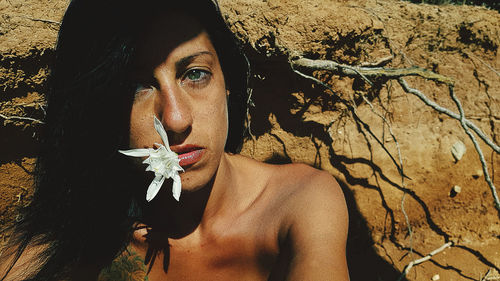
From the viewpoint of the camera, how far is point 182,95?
1.43 m

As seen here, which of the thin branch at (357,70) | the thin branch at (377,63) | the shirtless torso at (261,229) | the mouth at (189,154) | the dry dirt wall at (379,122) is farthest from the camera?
the thin branch at (377,63)

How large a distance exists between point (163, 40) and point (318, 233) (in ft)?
3.51

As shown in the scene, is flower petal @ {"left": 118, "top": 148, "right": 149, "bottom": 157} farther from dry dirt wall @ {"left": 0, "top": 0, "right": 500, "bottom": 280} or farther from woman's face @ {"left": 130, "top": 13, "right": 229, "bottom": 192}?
dry dirt wall @ {"left": 0, "top": 0, "right": 500, "bottom": 280}

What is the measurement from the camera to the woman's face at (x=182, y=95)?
136 centimetres

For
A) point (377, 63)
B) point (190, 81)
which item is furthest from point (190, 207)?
point (377, 63)

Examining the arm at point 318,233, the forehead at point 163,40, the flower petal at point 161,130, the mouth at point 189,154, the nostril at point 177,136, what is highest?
the forehead at point 163,40

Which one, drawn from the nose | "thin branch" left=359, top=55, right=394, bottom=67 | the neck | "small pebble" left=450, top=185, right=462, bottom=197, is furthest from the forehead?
"small pebble" left=450, top=185, right=462, bottom=197

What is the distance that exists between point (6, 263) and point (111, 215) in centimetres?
59

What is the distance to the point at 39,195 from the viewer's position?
185cm

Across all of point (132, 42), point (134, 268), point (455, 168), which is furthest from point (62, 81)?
point (455, 168)

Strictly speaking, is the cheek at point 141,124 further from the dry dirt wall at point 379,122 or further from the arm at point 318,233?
the dry dirt wall at point 379,122

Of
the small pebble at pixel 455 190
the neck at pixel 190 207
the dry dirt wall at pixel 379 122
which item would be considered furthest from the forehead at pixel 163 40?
the small pebble at pixel 455 190

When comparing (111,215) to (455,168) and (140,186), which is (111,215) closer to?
(140,186)

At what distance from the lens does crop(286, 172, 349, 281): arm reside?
140 cm
